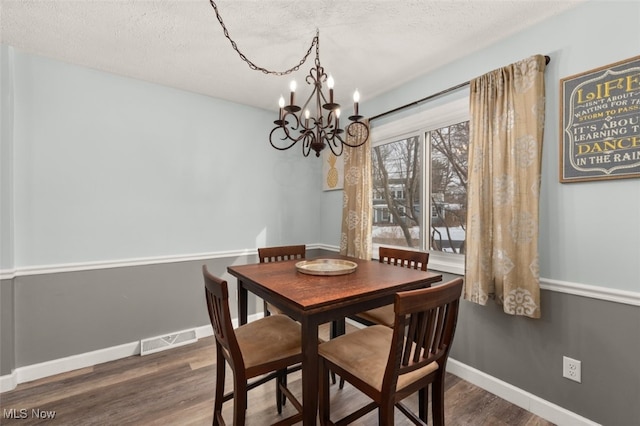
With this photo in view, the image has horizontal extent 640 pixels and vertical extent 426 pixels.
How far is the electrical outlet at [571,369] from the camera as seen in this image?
1642 millimetres

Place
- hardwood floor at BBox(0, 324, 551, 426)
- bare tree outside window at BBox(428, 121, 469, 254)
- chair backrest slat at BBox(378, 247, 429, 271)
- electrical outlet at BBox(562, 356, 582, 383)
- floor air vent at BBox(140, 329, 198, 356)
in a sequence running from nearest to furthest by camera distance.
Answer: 1. electrical outlet at BBox(562, 356, 582, 383)
2. hardwood floor at BBox(0, 324, 551, 426)
3. chair backrest slat at BBox(378, 247, 429, 271)
4. bare tree outside window at BBox(428, 121, 469, 254)
5. floor air vent at BBox(140, 329, 198, 356)

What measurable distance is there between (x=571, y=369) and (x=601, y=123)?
4.59 feet

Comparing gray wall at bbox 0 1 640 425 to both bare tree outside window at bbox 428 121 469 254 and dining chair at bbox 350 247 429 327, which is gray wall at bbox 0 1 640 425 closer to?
bare tree outside window at bbox 428 121 469 254

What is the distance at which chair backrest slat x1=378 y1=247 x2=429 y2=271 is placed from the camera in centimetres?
206

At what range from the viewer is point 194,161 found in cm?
289

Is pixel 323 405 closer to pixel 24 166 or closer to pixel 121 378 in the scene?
pixel 121 378

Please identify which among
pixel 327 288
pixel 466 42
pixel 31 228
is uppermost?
pixel 466 42

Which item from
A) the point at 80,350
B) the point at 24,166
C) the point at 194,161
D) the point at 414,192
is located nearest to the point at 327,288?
the point at 414,192

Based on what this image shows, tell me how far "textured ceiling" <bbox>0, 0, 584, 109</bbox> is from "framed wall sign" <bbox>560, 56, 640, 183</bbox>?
1.61 feet

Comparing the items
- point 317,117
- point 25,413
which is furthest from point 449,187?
point 25,413

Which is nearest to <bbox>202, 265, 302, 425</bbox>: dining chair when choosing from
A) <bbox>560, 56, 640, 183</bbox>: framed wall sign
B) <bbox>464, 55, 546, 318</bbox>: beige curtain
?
<bbox>464, 55, 546, 318</bbox>: beige curtain

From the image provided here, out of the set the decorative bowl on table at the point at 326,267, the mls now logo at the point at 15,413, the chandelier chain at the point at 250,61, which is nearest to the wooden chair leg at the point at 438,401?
the decorative bowl on table at the point at 326,267

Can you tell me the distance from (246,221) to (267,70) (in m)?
1.57

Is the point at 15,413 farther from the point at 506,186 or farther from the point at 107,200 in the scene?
the point at 506,186
